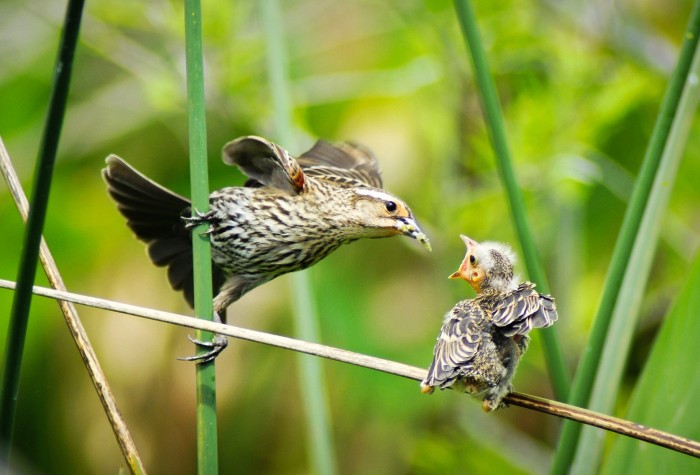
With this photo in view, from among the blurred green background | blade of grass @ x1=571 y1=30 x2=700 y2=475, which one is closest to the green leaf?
blade of grass @ x1=571 y1=30 x2=700 y2=475

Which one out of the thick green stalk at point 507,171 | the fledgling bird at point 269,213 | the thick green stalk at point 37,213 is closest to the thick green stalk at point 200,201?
the thick green stalk at point 37,213

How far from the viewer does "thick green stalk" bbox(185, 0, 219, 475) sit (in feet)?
6.00

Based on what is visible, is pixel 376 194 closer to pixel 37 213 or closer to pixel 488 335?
pixel 488 335

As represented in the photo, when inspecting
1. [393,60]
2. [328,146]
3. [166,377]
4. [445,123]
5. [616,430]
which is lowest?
[616,430]

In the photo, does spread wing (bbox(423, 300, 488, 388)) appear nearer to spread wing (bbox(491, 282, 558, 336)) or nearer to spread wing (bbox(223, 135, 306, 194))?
spread wing (bbox(491, 282, 558, 336))

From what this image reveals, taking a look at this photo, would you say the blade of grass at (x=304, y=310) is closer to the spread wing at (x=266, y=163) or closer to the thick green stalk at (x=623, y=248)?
the spread wing at (x=266, y=163)

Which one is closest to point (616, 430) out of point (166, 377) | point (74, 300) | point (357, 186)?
point (74, 300)

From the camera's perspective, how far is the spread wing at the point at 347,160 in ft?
11.3

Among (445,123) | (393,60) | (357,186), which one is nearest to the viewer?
(357,186)

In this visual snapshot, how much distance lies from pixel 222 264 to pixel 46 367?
2.06 metres

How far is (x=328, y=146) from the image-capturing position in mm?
3572

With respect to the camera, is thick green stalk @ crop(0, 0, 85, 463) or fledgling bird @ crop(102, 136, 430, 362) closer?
thick green stalk @ crop(0, 0, 85, 463)

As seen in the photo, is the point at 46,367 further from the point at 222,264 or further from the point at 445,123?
the point at 445,123

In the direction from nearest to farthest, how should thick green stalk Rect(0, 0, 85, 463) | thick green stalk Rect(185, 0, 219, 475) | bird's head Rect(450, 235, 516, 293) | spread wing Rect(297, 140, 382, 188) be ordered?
thick green stalk Rect(0, 0, 85, 463) < thick green stalk Rect(185, 0, 219, 475) < bird's head Rect(450, 235, 516, 293) < spread wing Rect(297, 140, 382, 188)
